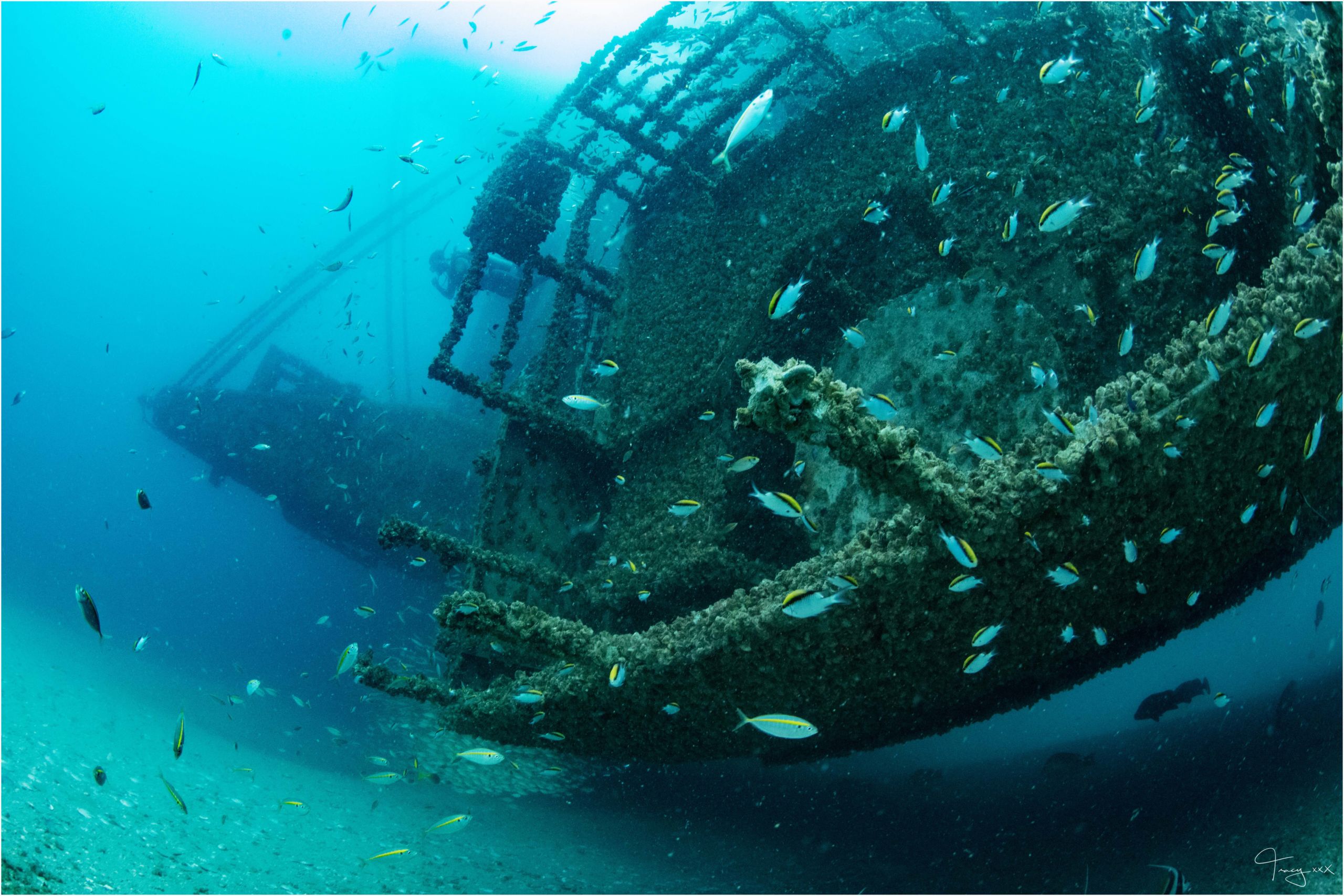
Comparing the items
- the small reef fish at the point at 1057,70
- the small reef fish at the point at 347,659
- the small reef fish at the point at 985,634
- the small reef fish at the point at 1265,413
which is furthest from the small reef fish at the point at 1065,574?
the small reef fish at the point at 347,659

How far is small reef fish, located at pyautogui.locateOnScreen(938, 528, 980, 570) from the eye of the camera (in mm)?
3568

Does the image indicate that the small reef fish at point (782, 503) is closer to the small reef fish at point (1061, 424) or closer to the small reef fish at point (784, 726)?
the small reef fish at point (784, 726)

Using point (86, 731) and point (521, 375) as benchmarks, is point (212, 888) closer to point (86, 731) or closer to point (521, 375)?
point (521, 375)

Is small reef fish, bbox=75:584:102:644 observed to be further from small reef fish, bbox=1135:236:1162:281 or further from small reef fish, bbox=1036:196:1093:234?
small reef fish, bbox=1135:236:1162:281

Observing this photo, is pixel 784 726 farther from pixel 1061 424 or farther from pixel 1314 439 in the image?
pixel 1314 439

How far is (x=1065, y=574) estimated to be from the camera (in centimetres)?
394

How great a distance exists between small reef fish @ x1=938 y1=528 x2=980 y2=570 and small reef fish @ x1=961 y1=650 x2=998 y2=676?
40.0 inches

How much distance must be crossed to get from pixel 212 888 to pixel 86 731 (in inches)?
725

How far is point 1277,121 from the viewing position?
5.27 metres

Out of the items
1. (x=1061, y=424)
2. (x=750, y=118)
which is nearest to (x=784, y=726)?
(x=1061, y=424)

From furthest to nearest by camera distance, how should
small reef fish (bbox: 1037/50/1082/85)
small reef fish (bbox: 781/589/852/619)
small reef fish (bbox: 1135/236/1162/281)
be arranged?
small reef fish (bbox: 1037/50/1082/85) → small reef fish (bbox: 1135/236/1162/281) → small reef fish (bbox: 781/589/852/619)

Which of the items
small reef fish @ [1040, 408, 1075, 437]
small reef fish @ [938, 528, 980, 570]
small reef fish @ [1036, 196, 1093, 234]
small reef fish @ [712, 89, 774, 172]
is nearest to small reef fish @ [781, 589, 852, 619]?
small reef fish @ [938, 528, 980, 570]

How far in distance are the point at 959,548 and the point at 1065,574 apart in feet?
3.20

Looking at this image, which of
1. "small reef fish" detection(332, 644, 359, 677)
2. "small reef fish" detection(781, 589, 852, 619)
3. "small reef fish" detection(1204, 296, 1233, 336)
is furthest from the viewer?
"small reef fish" detection(332, 644, 359, 677)
